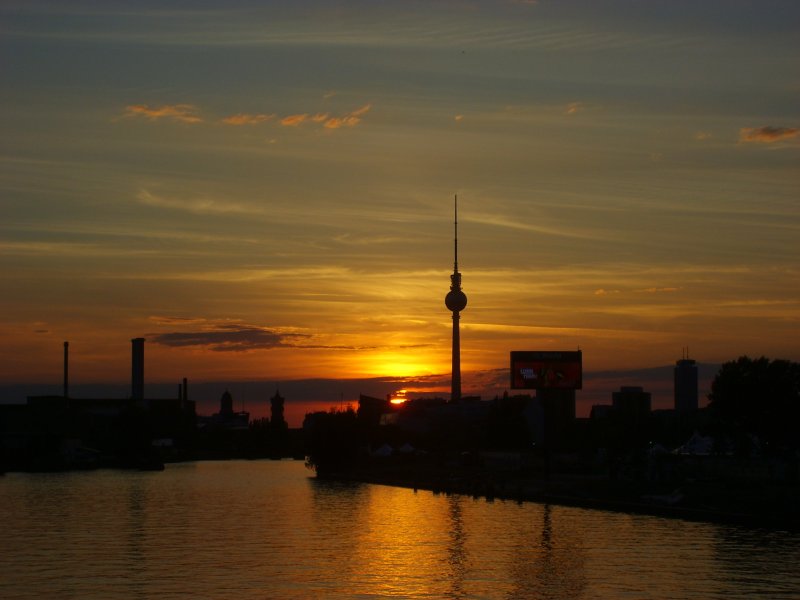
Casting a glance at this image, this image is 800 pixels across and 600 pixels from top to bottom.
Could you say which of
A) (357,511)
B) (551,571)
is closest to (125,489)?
(357,511)

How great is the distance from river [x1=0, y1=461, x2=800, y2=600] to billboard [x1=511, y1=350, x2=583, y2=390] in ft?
75.9

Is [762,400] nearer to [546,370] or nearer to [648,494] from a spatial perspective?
[648,494]

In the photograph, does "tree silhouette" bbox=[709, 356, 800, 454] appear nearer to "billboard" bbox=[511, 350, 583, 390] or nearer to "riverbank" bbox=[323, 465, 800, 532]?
"riverbank" bbox=[323, 465, 800, 532]

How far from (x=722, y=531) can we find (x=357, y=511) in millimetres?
42074

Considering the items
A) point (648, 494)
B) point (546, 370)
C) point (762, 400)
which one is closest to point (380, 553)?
point (648, 494)

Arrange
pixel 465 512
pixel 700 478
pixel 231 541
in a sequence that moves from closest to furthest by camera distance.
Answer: pixel 231 541 → pixel 465 512 → pixel 700 478

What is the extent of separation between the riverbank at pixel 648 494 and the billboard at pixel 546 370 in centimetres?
1198

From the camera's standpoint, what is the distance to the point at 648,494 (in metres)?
120

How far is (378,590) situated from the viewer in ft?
214

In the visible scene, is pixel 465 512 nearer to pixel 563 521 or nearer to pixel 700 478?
pixel 563 521

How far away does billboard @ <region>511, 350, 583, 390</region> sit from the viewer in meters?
152

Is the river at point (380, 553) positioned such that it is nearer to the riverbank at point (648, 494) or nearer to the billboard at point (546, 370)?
the riverbank at point (648, 494)

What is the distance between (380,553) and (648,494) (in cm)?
4512

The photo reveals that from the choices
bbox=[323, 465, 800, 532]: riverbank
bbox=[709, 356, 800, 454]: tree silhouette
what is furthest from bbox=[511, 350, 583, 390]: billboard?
bbox=[709, 356, 800, 454]: tree silhouette
